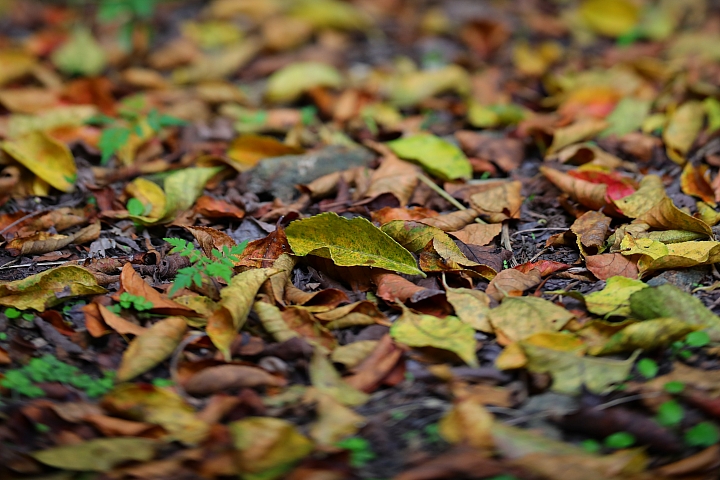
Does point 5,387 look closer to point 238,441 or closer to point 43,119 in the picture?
point 238,441

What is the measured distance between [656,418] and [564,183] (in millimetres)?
1017

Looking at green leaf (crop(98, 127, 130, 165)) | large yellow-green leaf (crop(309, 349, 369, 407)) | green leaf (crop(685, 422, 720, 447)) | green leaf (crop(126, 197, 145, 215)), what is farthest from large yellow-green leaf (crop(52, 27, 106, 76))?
green leaf (crop(685, 422, 720, 447))

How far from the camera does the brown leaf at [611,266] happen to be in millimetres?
1936

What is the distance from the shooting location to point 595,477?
4.58ft

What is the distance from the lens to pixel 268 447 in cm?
147

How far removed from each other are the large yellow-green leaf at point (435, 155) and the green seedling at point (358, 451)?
4.06 ft

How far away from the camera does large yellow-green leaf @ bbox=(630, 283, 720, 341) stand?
1.68 m

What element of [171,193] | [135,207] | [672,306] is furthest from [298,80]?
[672,306]

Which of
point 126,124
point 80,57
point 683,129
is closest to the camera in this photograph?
point 683,129

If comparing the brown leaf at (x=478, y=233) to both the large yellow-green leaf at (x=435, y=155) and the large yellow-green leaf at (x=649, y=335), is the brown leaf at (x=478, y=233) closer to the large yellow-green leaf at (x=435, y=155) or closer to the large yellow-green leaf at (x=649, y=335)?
the large yellow-green leaf at (x=435, y=155)

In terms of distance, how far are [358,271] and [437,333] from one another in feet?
1.16

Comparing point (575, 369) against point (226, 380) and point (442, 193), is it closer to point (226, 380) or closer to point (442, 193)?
point (226, 380)

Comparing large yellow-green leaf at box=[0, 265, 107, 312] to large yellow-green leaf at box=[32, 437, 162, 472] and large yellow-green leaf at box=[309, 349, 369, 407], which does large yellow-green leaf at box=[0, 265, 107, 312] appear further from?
large yellow-green leaf at box=[309, 349, 369, 407]

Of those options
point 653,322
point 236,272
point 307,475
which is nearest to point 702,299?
point 653,322
